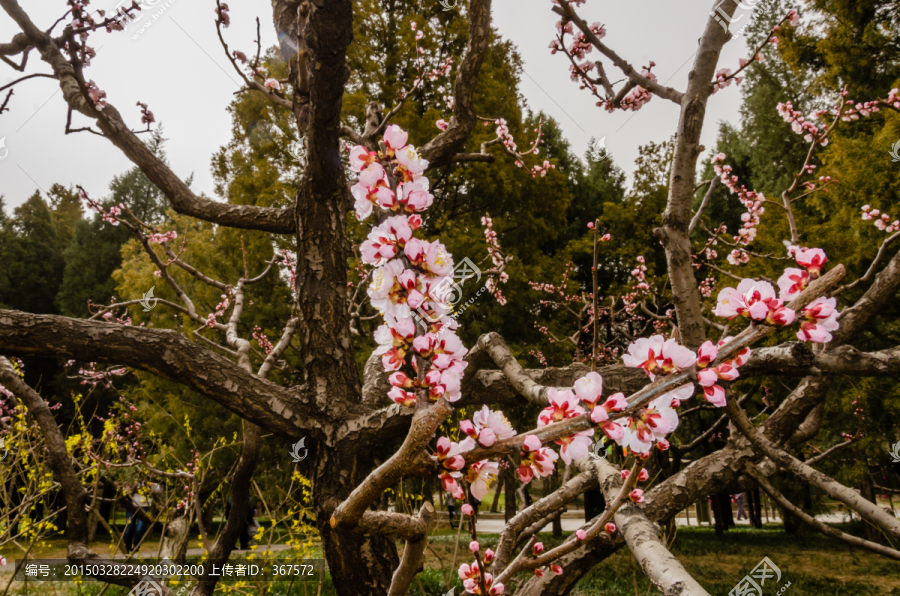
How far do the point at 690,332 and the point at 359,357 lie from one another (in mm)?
6132

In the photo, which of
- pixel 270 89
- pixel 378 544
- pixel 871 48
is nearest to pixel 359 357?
pixel 270 89


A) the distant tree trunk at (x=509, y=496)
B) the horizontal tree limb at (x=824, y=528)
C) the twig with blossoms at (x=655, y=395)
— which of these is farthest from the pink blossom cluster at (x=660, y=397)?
the distant tree trunk at (x=509, y=496)

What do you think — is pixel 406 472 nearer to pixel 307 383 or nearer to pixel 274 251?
pixel 307 383

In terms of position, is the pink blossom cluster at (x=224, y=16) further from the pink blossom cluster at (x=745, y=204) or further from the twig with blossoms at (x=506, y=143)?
the pink blossom cluster at (x=745, y=204)

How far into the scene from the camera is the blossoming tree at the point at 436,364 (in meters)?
0.78

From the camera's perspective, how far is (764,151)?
12523mm

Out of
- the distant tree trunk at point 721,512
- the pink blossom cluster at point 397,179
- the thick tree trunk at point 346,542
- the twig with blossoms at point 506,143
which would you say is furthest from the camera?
the distant tree trunk at point 721,512

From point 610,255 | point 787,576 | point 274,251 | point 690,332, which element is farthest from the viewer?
point 610,255

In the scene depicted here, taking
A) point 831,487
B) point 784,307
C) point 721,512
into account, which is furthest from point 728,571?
point 784,307

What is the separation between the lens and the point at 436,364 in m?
0.80

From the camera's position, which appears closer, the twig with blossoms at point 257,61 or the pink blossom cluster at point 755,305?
the pink blossom cluster at point 755,305

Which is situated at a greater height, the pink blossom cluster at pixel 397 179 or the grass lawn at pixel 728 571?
the pink blossom cluster at pixel 397 179

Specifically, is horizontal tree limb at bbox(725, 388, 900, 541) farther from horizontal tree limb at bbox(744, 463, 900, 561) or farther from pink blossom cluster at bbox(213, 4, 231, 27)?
pink blossom cluster at bbox(213, 4, 231, 27)

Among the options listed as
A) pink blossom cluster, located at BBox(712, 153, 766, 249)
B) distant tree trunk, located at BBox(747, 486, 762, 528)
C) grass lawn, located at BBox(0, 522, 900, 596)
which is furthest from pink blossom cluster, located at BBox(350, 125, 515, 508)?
distant tree trunk, located at BBox(747, 486, 762, 528)
